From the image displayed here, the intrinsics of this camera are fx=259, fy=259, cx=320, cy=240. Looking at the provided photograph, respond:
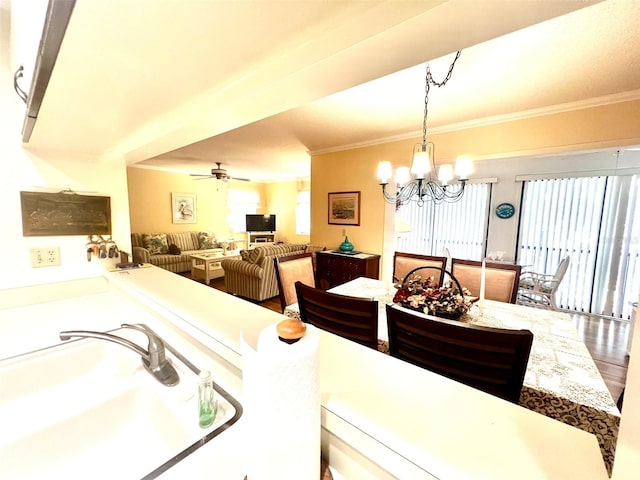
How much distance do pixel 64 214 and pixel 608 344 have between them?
507cm

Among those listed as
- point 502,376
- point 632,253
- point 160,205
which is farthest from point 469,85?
point 160,205

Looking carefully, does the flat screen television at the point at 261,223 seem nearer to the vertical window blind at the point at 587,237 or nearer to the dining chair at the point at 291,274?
the dining chair at the point at 291,274

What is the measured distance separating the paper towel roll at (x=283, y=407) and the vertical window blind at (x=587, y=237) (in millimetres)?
4921

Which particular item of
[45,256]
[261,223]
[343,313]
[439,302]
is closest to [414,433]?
[343,313]

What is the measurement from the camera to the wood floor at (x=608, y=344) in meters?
2.27

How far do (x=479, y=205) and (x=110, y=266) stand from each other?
5.37 m

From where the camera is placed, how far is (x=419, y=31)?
520 millimetres

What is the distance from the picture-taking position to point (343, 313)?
4.17 feet

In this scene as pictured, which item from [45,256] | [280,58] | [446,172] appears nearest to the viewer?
[280,58]

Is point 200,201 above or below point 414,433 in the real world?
above

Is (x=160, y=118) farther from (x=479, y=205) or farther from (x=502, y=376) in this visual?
(x=479, y=205)

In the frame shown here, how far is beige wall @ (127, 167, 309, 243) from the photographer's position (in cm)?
570

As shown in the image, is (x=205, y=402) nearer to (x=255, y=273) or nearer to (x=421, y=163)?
(x=421, y=163)

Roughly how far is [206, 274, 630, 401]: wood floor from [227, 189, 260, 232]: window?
4.25m
